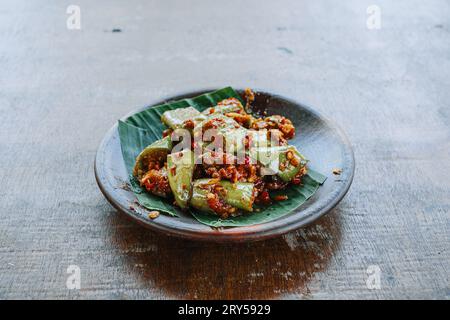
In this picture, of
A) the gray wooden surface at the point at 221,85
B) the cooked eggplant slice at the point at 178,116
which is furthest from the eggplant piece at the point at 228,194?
the cooked eggplant slice at the point at 178,116

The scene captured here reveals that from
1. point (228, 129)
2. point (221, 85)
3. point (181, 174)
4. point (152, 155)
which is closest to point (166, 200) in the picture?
point (181, 174)

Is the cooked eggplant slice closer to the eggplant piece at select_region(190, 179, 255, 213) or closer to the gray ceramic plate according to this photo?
the gray ceramic plate

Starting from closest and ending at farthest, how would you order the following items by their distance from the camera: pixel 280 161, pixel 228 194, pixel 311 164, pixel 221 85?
pixel 228 194
pixel 280 161
pixel 311 164
pixel 221 85

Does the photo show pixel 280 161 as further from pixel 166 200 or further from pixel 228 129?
pixel 166 200

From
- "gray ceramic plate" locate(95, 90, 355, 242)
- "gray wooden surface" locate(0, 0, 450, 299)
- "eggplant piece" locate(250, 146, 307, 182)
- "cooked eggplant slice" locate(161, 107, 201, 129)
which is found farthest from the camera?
"cooked eggplant slice" locate(161, 107, 201, 129)

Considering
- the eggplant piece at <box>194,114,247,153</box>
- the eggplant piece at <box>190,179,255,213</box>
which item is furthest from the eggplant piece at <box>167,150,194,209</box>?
the eggplant piece at <box>194,114,247,153</box>

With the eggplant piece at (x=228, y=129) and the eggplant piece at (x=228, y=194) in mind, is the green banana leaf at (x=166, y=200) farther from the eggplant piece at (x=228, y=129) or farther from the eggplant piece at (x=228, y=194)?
the eggplant piece at (x=228, y=129)

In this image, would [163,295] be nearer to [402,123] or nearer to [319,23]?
[402,123]
